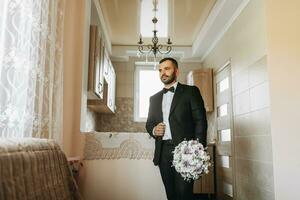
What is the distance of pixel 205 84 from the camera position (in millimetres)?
4879

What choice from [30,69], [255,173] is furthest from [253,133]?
[30,69]

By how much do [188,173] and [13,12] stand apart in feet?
4.32

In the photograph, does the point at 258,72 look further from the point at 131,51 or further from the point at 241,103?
the point at 131,51

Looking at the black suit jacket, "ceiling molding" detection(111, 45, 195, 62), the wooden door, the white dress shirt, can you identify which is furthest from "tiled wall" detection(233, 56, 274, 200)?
"ceiling molding" detection(111, 45, 195, 62)

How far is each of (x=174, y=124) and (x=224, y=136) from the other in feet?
7.88

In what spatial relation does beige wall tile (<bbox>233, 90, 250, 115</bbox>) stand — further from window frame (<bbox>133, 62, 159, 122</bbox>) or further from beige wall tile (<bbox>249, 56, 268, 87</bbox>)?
window frame (<bbox>133, 62, 159, 122</bbox>)

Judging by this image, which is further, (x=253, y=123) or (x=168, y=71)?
(x=253, y=123)

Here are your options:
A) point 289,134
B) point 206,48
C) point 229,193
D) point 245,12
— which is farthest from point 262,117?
point 206,48

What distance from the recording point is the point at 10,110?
1.34 m

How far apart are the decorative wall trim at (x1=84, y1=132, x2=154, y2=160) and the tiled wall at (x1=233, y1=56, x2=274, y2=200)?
114 centimetres

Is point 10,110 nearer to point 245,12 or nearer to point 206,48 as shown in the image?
point 245,12

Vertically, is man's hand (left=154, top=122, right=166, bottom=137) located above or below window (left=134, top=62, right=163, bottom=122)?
below

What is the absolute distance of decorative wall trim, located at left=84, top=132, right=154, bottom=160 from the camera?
2473 millimetres

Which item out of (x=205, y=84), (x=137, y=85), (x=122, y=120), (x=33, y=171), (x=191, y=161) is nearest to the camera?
(x=33, y=171)
